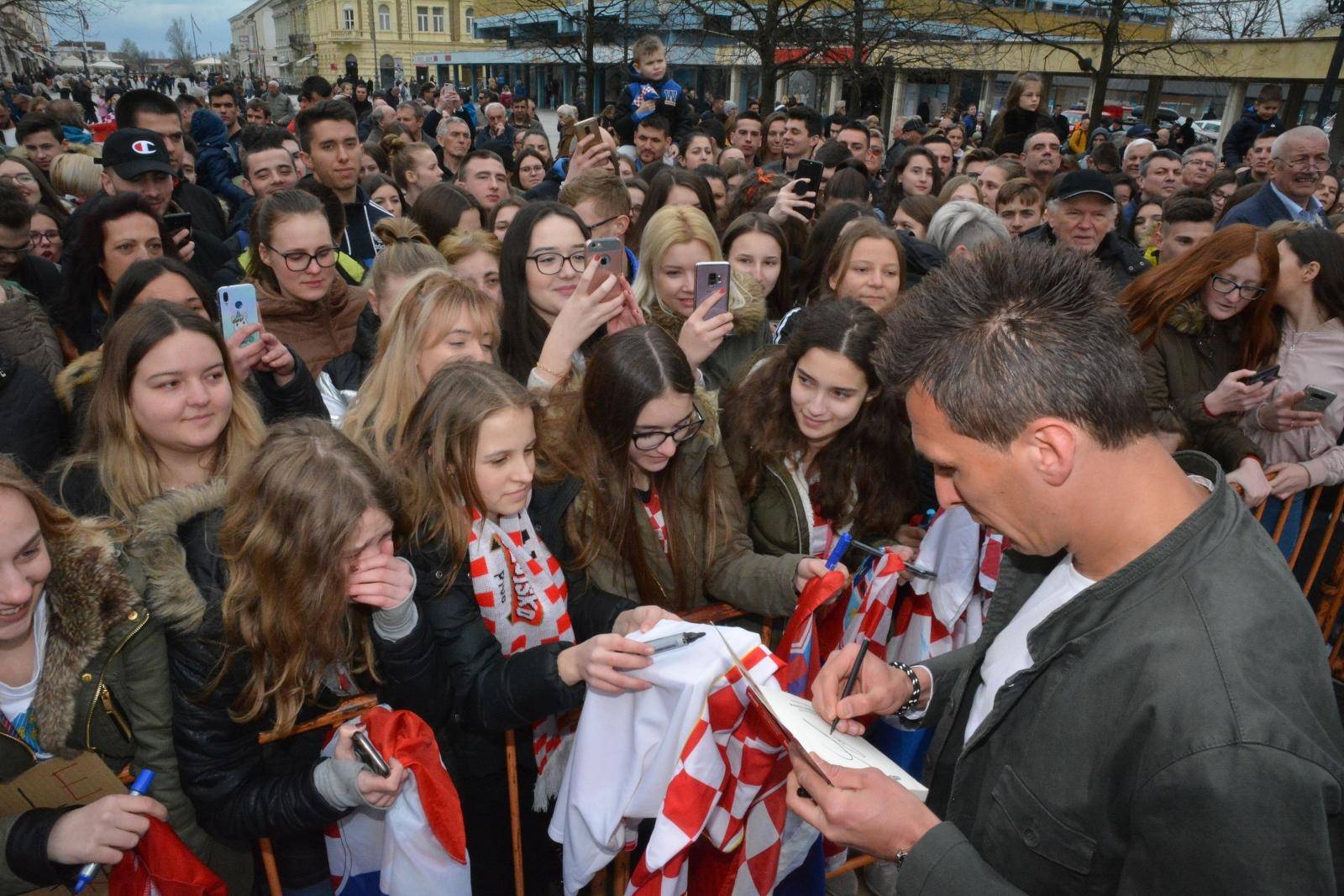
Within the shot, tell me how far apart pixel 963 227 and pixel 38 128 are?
29.7 feet

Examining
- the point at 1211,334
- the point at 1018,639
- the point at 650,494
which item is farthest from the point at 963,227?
the point at 1018,639

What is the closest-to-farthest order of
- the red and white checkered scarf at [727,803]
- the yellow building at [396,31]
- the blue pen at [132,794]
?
the blue pen at [132,794], the red and white checkered scarf at [727,803], the yellow building at [396,31]

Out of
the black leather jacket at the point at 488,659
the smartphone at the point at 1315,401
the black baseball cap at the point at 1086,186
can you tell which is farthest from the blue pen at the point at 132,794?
the black baseball cap at the point at 1086,186

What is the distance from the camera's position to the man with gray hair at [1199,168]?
8469mm

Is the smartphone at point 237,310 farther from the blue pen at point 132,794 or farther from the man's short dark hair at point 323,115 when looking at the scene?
the man's short dark hair at point 323,115

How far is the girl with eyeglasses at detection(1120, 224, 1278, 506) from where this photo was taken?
12.1 ft

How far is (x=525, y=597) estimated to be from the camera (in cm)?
253

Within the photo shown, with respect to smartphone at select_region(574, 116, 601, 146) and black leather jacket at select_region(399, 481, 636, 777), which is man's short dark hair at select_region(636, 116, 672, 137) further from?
black leather jacket at select_region(399, 481, 636, 777)

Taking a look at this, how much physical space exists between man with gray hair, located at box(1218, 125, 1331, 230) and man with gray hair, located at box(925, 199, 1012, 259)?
254 cm

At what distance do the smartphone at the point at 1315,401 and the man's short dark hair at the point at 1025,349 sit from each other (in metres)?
2.90

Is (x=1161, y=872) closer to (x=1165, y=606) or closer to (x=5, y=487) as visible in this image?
(x=1165, y=606)

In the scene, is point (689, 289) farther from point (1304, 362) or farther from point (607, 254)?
point (1304, 362)

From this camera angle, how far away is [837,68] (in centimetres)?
1520

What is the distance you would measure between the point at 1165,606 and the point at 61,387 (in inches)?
139
